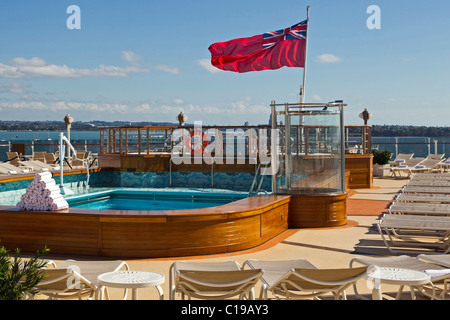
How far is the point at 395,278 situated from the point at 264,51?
9664mm

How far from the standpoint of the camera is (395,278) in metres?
4.04

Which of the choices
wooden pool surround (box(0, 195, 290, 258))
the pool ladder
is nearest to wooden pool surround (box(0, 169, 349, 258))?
wooden pool surround (box(0, 195, 290, 258))

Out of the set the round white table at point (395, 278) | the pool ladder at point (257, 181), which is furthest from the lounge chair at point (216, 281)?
the pool ladder at point (257, 181)

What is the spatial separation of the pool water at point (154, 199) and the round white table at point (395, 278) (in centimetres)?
755

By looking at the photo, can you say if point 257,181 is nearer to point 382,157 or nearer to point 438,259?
point 438,259

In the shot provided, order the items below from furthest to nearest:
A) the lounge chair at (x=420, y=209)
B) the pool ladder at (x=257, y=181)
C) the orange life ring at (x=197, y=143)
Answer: the orange life ring at (x=197, y=143)
the pool ladder at (x=257, y=181)
the lounge chair at (x=420, y=209)

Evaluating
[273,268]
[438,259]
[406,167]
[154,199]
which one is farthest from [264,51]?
[273,268]

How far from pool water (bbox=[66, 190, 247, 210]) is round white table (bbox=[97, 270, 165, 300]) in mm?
7446

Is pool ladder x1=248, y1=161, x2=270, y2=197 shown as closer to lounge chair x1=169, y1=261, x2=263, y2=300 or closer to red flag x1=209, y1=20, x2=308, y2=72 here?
red flag x1=209, y1=20, x2=308, y2=72

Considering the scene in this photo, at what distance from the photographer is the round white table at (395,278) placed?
3.95m

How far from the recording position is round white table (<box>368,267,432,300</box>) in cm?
395

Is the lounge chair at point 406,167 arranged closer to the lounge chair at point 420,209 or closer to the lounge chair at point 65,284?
the lounge chair at point 420,209
